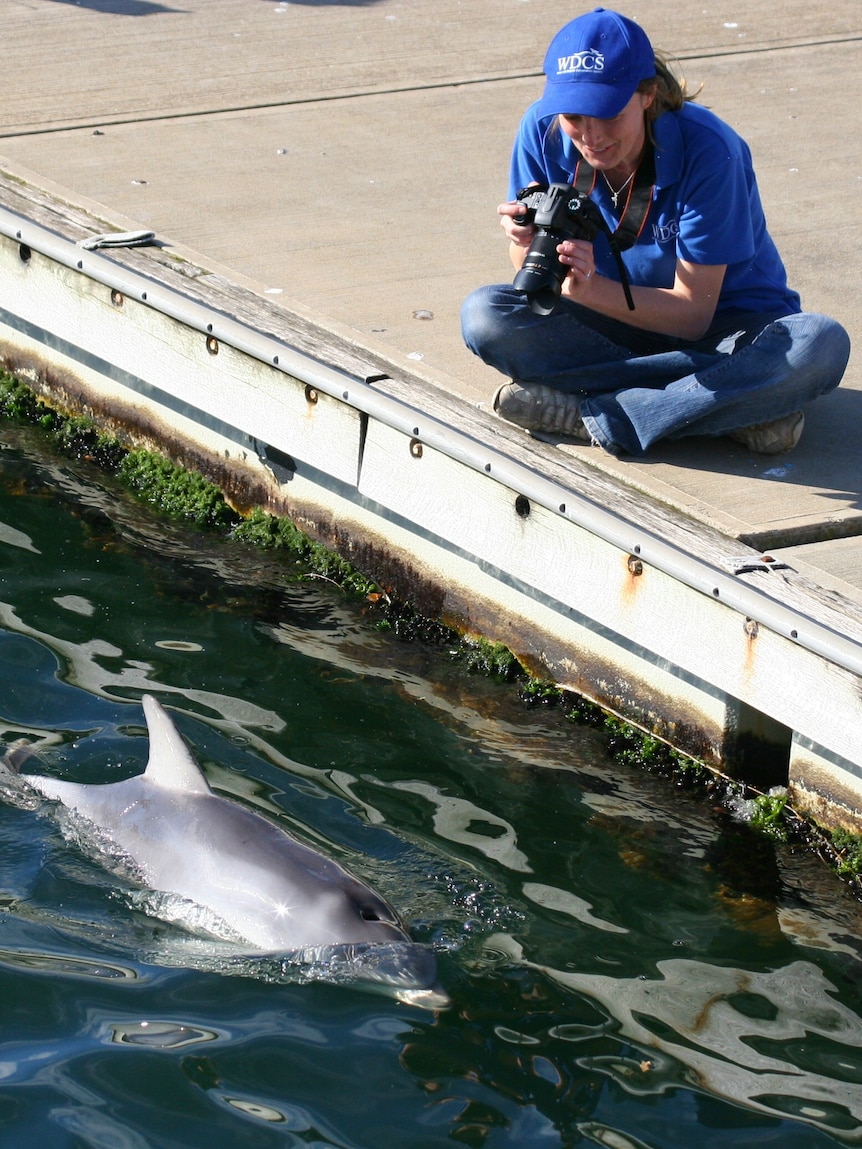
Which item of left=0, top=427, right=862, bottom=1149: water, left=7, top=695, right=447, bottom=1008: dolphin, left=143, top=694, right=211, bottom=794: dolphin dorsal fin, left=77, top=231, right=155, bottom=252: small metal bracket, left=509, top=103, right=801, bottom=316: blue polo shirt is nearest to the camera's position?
left=0, top=427, right=862, bottom=1149: water

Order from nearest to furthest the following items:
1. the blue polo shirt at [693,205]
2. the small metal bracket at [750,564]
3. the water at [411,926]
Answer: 1. the water at [411,926]
2. the small metal bracket at [750,564]
3. the blue polo shirt at [693,205]

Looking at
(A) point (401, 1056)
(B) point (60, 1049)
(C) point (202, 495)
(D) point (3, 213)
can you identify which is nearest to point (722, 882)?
(A) point (401, 1056)

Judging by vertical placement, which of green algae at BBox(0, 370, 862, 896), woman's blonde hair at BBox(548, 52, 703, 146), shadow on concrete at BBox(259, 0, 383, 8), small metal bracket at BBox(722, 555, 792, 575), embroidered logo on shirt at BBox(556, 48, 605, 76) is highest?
embroidered logo on shirt at BBox(556, 48, 605, 76)

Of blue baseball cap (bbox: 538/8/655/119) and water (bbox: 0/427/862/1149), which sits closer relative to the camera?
water (bbox: 0/427/862/1149)

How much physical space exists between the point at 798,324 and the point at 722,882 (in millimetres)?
1619

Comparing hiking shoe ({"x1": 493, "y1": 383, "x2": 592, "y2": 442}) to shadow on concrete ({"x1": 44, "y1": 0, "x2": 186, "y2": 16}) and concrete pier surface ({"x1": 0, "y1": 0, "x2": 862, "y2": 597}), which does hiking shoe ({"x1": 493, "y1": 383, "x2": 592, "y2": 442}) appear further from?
shadow on concrete ({"x1": 44, "y1": 0, "x2": 186, "y2": 16})

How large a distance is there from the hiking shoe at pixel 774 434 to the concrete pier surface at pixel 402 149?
45 millimetres

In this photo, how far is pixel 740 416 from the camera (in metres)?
4.92

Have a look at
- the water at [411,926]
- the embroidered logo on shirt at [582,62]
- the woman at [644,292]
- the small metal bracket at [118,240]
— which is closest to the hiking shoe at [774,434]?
the woman at [644,292]

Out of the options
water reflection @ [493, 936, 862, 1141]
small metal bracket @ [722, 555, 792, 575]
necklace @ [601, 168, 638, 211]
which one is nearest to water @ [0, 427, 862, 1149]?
water reflection @ [493, 936, 862, 1141]

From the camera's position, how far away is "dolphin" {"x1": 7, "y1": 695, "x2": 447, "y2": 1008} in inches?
147

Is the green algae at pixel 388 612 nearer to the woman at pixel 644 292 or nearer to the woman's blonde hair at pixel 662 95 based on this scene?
the woman at pixel 644 292

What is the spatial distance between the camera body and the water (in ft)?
4.08

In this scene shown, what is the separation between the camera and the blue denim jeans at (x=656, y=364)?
484 cm
